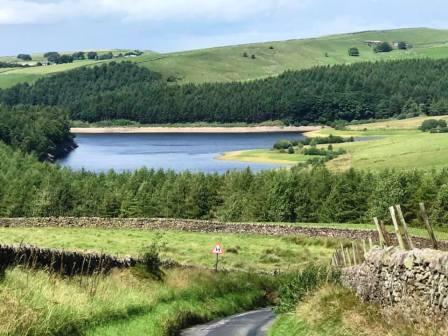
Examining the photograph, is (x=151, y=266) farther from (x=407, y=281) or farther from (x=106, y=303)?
(x=407, y=281)

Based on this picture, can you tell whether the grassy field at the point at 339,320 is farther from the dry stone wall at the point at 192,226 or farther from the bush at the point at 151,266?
the dry stone wall at the point at 192,226

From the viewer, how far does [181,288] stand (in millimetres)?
27422

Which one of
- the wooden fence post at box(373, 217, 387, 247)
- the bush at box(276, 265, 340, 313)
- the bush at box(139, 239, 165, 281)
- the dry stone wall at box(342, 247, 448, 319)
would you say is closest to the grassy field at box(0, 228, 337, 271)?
the bush at box(139, 239, 165, 281)

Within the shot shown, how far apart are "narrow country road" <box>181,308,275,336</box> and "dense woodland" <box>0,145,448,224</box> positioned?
5974cm

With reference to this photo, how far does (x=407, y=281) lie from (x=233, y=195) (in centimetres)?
8422

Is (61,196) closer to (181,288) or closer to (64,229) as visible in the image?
(64,229)

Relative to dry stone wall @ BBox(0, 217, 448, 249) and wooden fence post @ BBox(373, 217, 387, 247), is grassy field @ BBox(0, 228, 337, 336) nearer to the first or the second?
wooden fence post @ BBox(373, 217, 387, 247)

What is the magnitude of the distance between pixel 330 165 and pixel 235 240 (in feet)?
360

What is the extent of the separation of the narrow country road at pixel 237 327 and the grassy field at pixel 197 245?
68.4 ft

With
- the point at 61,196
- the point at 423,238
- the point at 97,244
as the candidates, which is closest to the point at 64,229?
the point at 97,244

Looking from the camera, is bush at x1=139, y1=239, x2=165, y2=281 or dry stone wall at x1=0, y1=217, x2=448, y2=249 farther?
dry stone wall at x1=0, y1=217, x2=448, y2=249

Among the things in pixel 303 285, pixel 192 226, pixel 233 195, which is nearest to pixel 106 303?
pixel 303 285

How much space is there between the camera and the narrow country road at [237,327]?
2389cm

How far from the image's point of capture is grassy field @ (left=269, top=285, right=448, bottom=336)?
15086 millimetres
